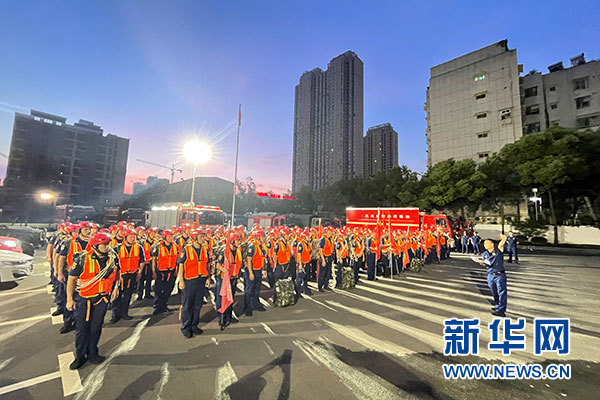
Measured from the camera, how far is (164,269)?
6.66 m

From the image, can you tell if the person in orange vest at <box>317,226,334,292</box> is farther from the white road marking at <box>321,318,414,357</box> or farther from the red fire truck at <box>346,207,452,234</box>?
the red fire truck at <box>346,207,452,234</box>

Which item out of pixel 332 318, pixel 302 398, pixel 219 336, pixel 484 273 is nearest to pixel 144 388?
pixel 219 336

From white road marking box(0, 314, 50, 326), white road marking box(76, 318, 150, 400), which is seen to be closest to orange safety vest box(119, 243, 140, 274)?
white road marking box(76, 318, 150, 400)

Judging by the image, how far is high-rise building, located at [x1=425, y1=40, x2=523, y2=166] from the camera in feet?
143

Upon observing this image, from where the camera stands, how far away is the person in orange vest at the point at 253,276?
6.45 metres

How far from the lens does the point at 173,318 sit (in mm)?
6090

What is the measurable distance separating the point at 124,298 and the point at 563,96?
207 feet

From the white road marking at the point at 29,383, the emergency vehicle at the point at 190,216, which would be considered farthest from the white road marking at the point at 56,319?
the emergency vehicle at the point at 190,216

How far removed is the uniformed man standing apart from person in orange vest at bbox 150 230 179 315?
324 inches

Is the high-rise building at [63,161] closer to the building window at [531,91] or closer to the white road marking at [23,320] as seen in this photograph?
the white road marking at [23,320]

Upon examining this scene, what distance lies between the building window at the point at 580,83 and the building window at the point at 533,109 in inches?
197

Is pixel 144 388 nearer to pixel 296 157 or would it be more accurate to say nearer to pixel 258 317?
pixel 258 317

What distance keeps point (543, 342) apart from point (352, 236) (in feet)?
21.0

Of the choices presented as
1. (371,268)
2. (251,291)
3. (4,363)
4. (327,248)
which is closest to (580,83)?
(371,268)
